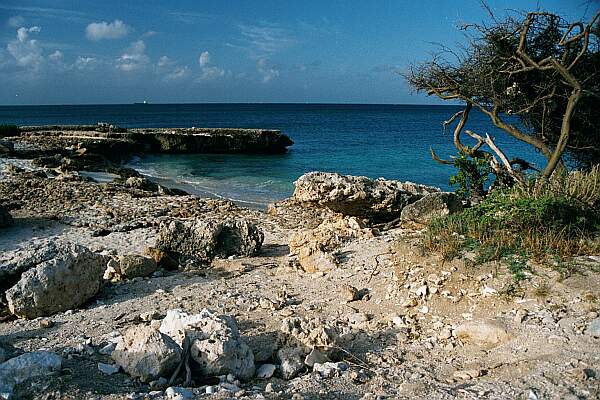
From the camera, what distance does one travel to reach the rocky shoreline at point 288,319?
4.08m

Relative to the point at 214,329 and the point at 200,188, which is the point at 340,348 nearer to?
the point at 214,329

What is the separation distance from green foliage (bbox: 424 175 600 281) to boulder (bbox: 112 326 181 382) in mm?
3474

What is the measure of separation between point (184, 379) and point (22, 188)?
12389 mm

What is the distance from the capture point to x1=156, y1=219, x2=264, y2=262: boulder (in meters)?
8.05

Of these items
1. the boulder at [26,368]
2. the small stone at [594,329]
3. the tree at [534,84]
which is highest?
the tree at [534,84]

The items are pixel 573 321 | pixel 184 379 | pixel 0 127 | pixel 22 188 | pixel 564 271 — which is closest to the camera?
pixel 184 379

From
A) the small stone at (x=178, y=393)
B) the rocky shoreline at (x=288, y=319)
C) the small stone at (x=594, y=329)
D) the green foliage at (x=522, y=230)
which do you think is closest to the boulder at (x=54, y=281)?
the rocky shoreline at (x=288, y=319)

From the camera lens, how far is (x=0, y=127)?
110ft

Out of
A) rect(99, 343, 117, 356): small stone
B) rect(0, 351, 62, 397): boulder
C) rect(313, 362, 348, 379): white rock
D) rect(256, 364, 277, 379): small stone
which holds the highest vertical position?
rect(0, 351, 62, 397): boulder

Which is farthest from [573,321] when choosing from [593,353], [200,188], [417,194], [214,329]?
[200,188]

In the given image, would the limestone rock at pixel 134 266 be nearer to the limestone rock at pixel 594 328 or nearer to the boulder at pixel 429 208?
the boulder at pixel 429 208

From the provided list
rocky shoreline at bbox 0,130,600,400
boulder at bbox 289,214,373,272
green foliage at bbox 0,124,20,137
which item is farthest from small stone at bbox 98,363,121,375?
green foliage at bbox 0,124,20,137

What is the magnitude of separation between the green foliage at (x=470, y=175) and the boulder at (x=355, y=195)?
1.17 meters

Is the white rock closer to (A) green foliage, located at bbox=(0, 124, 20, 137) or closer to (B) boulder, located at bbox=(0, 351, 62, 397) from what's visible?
(B) boulder, located at bbox=(0, 351, 62, 397)
